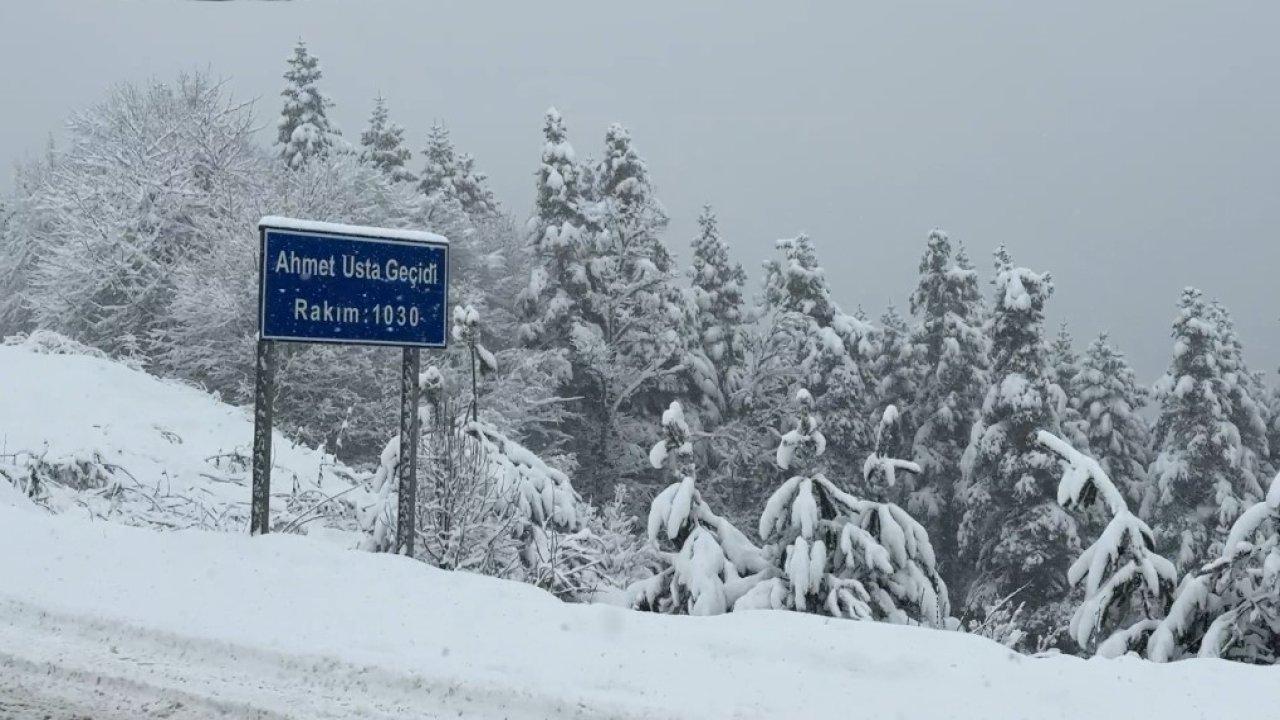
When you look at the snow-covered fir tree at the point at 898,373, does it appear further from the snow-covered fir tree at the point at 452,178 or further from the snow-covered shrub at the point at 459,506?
the snow-covered shrub at the point at 459,506

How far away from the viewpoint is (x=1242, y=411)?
3538cm

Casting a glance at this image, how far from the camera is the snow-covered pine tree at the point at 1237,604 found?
600 cm

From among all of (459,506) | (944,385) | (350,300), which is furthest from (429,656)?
(944,385)

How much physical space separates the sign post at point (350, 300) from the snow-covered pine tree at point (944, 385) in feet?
97.2

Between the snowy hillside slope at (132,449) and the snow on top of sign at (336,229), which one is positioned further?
the snowy hillside slope at (132,449)

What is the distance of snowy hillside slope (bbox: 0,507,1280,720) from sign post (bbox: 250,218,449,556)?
4.64 feet

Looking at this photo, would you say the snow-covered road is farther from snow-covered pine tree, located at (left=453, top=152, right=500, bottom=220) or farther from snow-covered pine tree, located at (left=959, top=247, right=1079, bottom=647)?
snow-covered pine tree, located at (left=453, top=152, right=500, bottom=220)

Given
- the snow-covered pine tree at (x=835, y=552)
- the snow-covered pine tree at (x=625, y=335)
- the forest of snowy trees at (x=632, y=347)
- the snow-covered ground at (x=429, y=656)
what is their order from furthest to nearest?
the snow-covered pine tree at (x=625, y=335) < the forest of snowy trees at (x=632, y=347) < the snow-covered pine tree at (x=835, y=552) < the snow-covered ground at (x=429, y=656)

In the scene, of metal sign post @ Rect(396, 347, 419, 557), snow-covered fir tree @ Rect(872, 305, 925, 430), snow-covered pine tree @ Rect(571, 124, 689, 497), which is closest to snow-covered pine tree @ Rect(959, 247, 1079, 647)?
snow-covered fir tree @ Rect(872, 305, 925, 430)

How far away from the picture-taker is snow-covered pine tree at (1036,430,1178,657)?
21.3 ft

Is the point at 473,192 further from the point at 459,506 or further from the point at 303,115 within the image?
the point at 459,506

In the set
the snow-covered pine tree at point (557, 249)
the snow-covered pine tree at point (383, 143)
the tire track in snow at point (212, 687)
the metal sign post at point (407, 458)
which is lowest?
the tire track in snow at point (212, 687)

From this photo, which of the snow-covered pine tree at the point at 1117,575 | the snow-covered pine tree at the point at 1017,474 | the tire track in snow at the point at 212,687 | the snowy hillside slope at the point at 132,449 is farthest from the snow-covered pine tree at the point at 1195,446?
the tire track in snow at the point at 212,687

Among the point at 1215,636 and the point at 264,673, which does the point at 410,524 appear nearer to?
the point at 264,673
